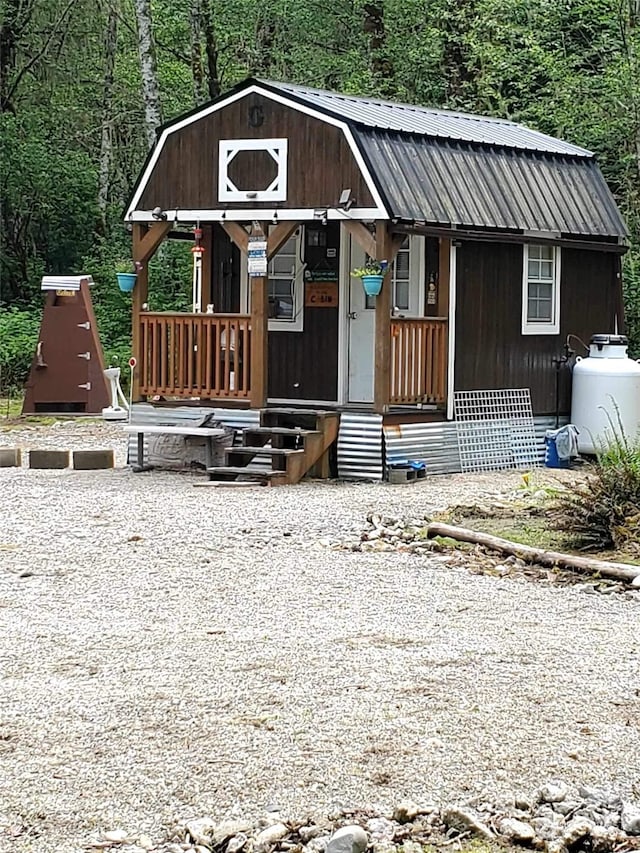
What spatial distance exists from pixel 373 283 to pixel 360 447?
5.07 ft

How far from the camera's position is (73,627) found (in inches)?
292

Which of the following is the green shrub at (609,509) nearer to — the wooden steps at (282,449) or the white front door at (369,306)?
the wooden steps at (282,449)

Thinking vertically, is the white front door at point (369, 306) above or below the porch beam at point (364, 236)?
below

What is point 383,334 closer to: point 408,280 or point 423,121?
point 408,280

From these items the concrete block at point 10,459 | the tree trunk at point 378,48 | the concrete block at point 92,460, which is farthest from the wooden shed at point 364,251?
the tree trunk at point 378,48

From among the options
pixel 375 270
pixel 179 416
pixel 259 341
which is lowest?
pixel 179 416

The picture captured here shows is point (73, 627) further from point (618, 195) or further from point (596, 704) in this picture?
point (618, 195)

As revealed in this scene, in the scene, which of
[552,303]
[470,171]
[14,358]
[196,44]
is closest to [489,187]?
[470,171]

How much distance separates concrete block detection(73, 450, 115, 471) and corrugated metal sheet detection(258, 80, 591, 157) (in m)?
4.01

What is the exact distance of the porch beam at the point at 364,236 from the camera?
13461 millimetres

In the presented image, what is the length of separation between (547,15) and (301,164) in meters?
9.93

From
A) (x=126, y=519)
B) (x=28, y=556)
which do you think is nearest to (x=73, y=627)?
(x=28, y=556)

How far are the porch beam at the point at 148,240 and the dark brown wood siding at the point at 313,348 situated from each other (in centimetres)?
152

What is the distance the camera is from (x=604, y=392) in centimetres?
1536
